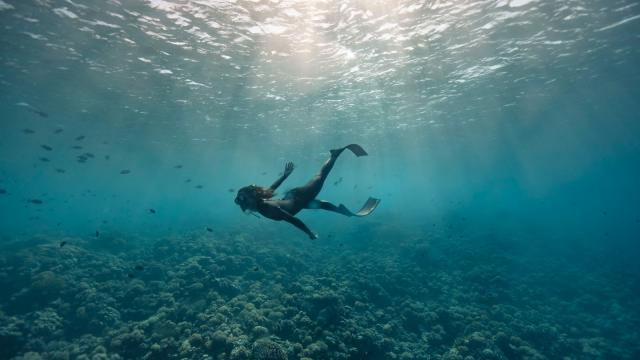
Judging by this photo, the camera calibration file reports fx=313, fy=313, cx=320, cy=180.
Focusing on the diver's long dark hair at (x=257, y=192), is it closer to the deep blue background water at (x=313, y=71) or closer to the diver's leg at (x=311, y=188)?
the diver's leg at (x=311, y=188)

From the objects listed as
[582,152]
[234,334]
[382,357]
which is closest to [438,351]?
[382,357]

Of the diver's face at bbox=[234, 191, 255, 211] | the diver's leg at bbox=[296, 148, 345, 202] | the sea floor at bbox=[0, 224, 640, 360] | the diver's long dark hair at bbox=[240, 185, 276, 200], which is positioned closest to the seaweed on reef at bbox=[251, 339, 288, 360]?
the sea floor at bbox=[0, 224, 640, 360]

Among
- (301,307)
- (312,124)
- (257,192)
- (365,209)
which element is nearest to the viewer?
(257,192)

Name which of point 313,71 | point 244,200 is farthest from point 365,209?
point 313,71

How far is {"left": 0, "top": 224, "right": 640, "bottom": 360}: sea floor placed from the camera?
37.4ft

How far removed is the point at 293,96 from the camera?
24.8 metres

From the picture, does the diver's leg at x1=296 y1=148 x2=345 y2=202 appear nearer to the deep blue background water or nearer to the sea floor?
the sea floor

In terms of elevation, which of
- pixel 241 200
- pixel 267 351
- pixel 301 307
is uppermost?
pixel 241 200

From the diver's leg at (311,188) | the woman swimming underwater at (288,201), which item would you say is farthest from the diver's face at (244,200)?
the diver's leg at (311,188)

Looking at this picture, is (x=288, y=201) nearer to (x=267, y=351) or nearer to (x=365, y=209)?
(x=365, y=209)

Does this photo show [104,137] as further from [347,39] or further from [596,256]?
[596,256]

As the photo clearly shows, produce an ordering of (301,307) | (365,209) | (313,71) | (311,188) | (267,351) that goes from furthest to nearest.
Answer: (313,71)
(301,307)
(267,351)
(365,209)
(311,188)

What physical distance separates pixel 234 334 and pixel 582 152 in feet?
Result: 274

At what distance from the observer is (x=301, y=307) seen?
13375 millimetres
